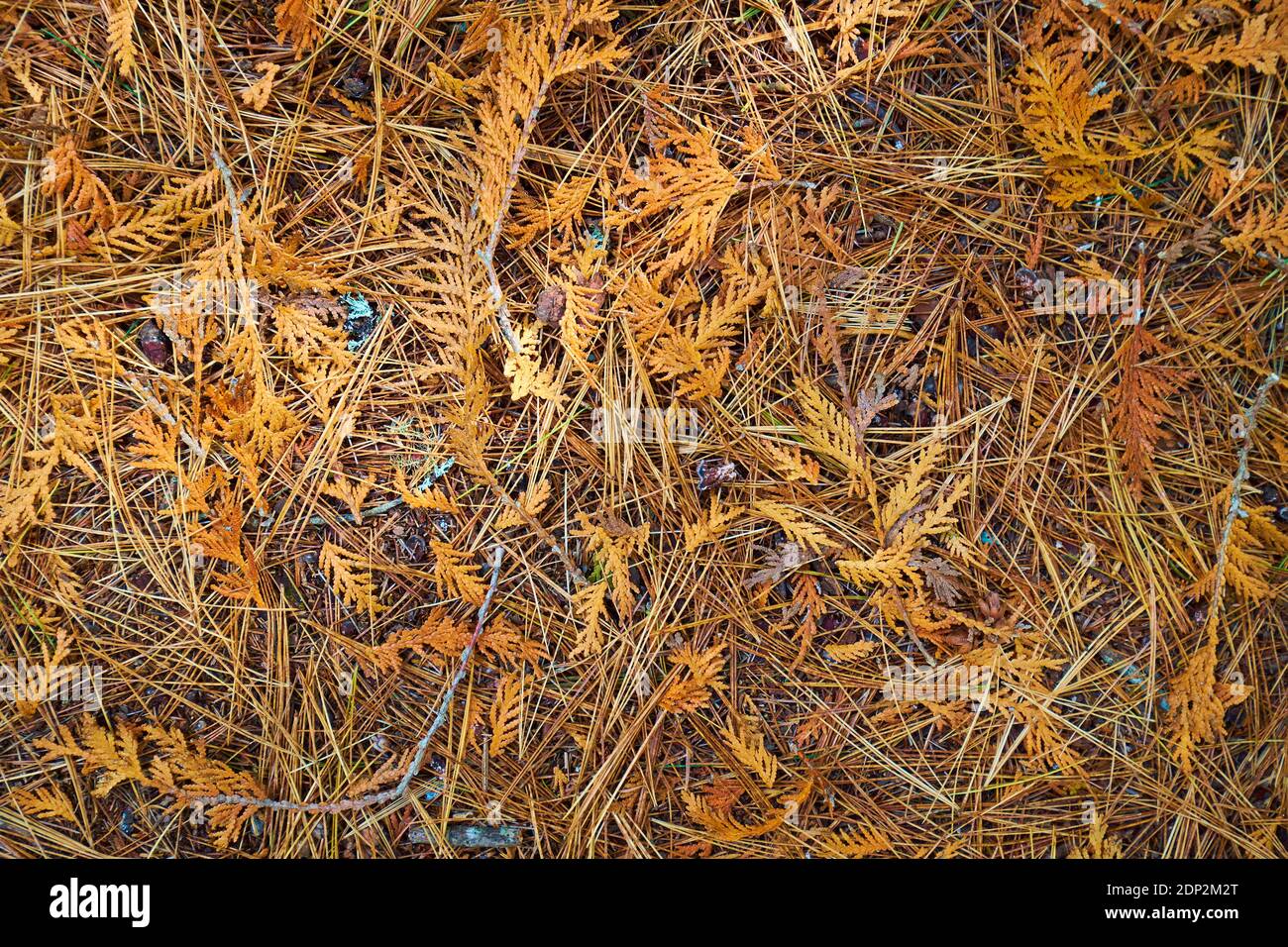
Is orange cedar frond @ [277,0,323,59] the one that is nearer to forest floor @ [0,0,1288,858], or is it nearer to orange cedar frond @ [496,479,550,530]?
forest floor @ [0,0,1288,858]

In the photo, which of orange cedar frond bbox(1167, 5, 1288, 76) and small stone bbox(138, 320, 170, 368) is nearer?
orange cedar frond bbox(1167, 5, 1288, 76)

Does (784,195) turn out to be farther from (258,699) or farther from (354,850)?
(354,850)

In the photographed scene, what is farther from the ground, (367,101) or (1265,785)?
(367,101)

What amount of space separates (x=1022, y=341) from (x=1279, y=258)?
704 millimetres

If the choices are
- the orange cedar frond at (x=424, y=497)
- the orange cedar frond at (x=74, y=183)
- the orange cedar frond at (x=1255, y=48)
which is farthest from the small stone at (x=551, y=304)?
the orange cedar frond at (x=1255, y=48)

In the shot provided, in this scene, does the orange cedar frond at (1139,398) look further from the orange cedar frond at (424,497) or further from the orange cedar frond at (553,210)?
the orange cedar frond at (424,497)

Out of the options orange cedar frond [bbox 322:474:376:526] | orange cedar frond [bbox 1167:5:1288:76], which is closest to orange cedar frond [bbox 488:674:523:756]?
orange cedar frond [bbox 322:474:376:526]

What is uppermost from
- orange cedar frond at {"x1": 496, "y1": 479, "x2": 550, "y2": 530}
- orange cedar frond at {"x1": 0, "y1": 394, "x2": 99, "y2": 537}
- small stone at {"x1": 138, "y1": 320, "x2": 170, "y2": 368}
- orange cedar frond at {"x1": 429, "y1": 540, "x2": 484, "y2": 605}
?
small stone at {"x1": 138, "y1": 320, "x2": 170, "y2": 368}

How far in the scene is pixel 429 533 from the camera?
1.74m

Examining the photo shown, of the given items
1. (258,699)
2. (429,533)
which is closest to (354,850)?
(258,699)

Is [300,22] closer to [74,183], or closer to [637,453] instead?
[74,183]

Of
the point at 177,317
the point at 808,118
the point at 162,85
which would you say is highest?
the point at 162,85

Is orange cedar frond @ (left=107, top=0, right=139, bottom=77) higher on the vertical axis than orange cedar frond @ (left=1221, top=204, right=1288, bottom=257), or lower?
higher

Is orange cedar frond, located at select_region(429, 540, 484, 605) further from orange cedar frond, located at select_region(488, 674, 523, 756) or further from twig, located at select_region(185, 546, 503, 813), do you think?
orange cedar frond, located at select_region(488, 674, 523, 756)
